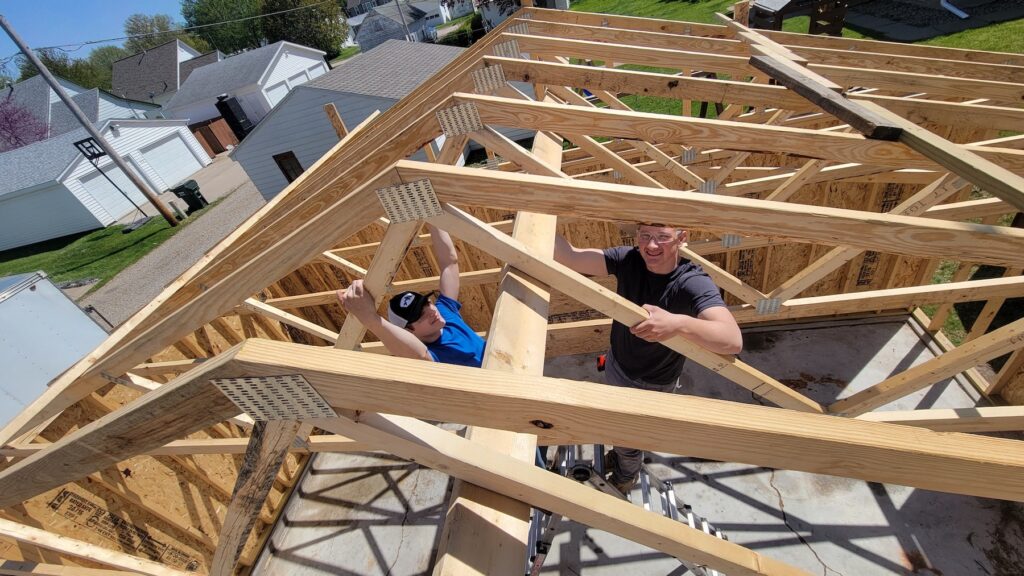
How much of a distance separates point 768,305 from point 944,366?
115cm

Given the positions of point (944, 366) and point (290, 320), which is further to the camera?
point (290, 320)

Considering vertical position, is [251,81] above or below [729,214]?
below

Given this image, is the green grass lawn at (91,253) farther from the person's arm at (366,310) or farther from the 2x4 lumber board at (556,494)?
the 2x4 lumber board at (556,494)

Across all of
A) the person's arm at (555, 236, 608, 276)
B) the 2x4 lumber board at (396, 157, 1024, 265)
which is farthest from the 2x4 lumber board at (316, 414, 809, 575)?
the person's arm at (555, 236, 608, 276)

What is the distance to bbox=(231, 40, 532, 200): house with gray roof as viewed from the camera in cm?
1370

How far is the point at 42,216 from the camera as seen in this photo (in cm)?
2095

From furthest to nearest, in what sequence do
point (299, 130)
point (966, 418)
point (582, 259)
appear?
point (299, 130)
point (582, 259)
point (966, 418)

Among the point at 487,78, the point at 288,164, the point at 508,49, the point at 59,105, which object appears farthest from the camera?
the point at 59,105

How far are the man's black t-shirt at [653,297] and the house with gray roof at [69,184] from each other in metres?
25.3

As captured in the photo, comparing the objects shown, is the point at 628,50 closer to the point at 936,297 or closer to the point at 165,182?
the point at 936,297

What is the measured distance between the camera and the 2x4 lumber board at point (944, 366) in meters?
2.74

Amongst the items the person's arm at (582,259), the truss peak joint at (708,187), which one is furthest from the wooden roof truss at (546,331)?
the truss peak joint at (708,187)

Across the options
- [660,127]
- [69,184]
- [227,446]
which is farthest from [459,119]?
[69,184]

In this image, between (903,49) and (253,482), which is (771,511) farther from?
(903,49)
